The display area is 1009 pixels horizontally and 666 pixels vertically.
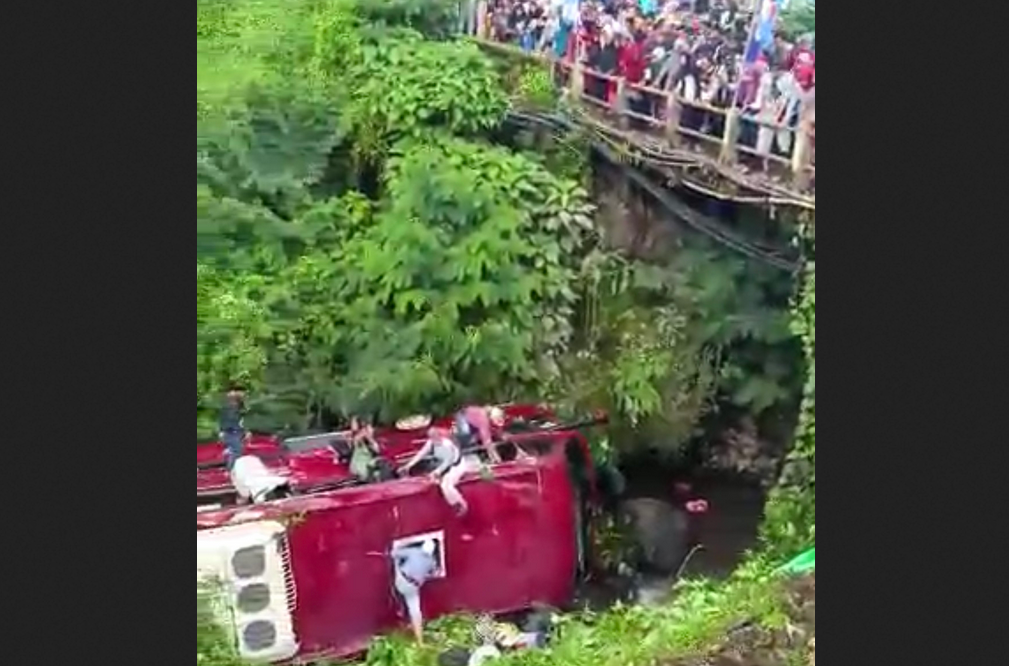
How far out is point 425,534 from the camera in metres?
4.00

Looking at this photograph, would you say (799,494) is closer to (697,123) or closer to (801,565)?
(801,565)

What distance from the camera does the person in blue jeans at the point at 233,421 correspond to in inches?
156

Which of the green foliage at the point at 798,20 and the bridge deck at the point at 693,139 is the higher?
the green foliage at the point at 798,20

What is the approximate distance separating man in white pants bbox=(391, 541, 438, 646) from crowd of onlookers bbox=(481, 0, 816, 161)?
3.91ft

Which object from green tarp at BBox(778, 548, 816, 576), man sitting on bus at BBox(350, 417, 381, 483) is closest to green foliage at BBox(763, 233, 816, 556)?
green tarp at BBox(778, 548, 816, 576)

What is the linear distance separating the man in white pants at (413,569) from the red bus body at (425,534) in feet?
0.08

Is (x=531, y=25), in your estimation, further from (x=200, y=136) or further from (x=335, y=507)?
(x=335, y=507)

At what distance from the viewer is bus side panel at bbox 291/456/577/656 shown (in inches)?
156

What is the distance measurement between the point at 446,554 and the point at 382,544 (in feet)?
0.52

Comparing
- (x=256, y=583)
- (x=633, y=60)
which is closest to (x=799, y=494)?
(x=633, y=60)

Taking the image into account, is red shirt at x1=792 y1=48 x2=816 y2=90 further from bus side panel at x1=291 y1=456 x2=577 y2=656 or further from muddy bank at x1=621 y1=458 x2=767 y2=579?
bus side panel at x1=291 y1=456 x2=577 y2=656

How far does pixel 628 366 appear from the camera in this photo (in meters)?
4.08

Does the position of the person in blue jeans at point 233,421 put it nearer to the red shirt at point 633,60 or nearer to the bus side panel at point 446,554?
the bus side panel at point 446,554

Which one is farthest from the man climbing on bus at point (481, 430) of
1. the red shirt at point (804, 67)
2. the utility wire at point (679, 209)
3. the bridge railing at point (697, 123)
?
the red shirt at point (804, 67)
